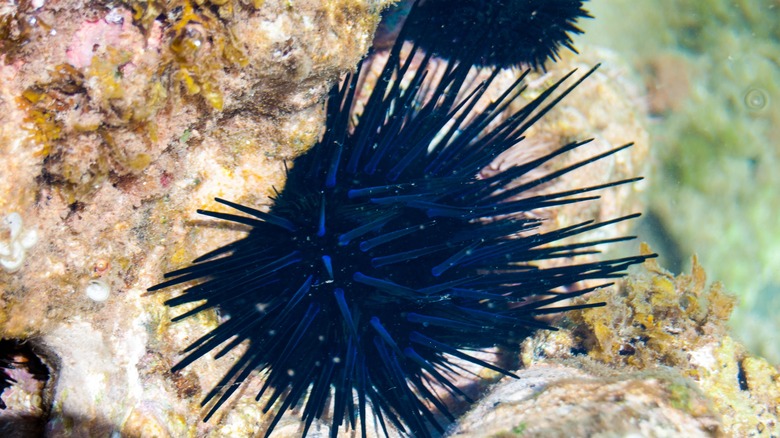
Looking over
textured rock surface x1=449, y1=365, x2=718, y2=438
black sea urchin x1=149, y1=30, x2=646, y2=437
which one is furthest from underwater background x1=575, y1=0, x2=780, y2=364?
textured rock surface x1=449, y1=365, x2=718, y2=438

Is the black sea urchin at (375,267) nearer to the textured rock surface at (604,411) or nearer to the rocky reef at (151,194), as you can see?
the rocky reef at (151,194)

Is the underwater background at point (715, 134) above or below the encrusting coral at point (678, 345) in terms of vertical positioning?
above

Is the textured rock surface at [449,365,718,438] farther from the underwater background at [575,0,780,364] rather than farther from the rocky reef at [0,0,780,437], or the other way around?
the underwater background at [575,0,780,364]

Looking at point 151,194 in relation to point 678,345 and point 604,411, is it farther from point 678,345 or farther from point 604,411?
point 678,345

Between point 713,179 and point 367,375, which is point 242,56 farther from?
point 713,179

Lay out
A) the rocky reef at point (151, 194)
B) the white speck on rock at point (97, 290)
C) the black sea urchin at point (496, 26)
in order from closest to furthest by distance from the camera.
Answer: the rocky reef at point (151, 194) → the white speck on rock at point (97, 290) → the black sea urchin at point (496, 26)

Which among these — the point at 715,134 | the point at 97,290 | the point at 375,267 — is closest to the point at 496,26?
the point at 375,267

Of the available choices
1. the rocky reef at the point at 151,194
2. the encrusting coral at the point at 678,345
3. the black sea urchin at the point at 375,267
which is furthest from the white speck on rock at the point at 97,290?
the encrusting coral at the point at 678,345

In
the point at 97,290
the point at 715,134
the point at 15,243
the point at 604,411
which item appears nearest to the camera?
the point at 15,243
